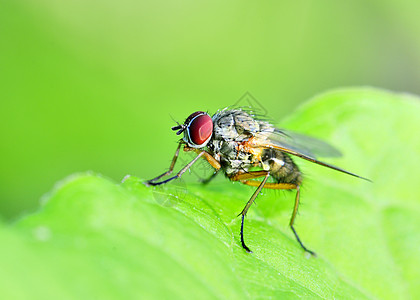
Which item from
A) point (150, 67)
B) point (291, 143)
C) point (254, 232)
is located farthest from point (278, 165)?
point (150, 67)

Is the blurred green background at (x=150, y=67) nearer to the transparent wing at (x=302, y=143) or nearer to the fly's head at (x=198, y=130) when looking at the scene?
the fly's head at (x=198, y=130)

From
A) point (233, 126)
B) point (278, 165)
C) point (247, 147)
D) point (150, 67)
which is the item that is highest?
point (150, 67)

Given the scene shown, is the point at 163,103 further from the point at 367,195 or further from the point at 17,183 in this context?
the point at 367,195

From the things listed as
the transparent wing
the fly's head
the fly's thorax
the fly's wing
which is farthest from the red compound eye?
the transparent wing

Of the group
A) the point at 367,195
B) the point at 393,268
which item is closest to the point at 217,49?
the point at 367,195

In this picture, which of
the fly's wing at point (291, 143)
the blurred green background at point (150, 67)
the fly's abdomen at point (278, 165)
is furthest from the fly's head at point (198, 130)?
the blurred green background at point (150, 67)

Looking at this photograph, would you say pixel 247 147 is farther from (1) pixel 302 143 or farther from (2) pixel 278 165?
(1) pixel 302 143
